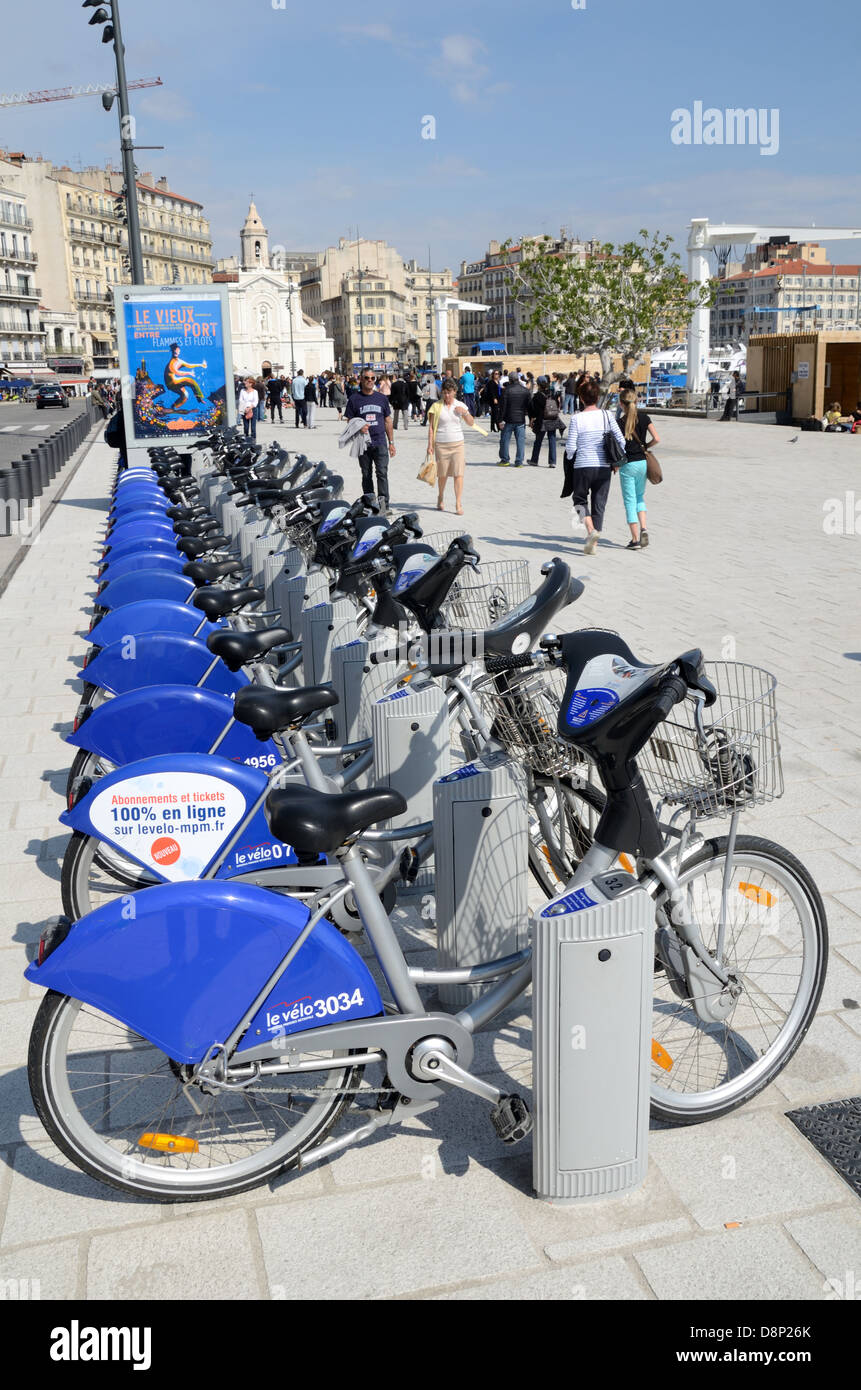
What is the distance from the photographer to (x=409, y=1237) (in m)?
2.57

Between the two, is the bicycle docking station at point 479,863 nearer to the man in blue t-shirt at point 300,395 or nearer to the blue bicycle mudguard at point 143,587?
the blue bicycle mudguard at point 143,587

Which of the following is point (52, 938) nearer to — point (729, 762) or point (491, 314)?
point (729, 762)

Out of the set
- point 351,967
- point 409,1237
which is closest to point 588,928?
point 351,967

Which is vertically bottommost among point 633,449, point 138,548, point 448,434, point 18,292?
point 138,548

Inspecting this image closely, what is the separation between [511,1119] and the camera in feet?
8.71

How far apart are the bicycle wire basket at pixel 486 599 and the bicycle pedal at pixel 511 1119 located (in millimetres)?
1567

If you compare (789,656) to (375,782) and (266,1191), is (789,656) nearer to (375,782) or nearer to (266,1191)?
(375,782)

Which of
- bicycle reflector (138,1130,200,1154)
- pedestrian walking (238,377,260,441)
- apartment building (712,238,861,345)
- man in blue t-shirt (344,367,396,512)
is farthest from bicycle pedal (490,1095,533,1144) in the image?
apartment building (712,238,861,345)

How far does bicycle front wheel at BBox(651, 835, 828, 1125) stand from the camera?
2.81 m

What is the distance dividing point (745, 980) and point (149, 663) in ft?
8.89

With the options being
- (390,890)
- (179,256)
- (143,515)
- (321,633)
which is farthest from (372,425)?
(179,256)

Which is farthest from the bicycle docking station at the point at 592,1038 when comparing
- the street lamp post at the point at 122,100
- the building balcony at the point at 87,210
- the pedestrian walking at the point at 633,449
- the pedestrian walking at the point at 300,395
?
the building balcony at the point at 87,210

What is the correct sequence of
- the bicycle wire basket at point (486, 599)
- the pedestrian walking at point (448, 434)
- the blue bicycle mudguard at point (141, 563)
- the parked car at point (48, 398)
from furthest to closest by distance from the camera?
the parked car at point (48, 398) < the pedestrian walking at point (448, 434) < the blue bicycle mudguard at point (141, 563) < the bicycle wire basket at point (486, 599)

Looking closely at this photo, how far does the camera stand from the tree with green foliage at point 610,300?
27.5 meters
